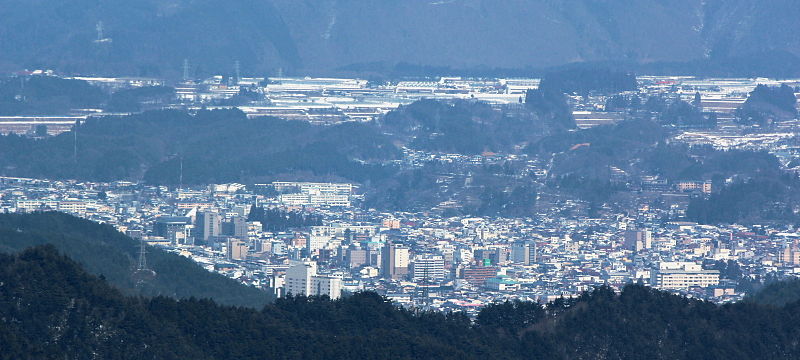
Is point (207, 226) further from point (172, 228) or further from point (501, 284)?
point (501, 284)

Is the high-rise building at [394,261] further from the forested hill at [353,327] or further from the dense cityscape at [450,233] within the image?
the forested hill at [353,327]

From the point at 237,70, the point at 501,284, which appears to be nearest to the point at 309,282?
the point at 501,284

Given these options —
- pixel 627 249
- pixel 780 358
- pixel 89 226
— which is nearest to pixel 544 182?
pixel 627 249

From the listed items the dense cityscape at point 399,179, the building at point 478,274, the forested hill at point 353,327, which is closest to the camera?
the forested hill at point 353,327

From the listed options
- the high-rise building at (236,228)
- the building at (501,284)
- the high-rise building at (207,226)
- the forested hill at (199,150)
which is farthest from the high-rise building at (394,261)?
the forested hill at (199,150)

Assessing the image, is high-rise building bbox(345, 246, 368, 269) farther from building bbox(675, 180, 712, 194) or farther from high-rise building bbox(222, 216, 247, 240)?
building bbox(675, 180, 712, 194)
